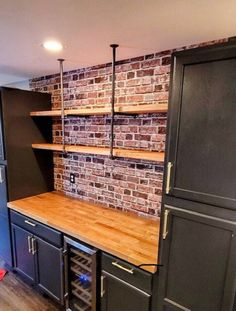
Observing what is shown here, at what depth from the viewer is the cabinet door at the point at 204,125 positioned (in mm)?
992

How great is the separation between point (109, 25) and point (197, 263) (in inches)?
56.5

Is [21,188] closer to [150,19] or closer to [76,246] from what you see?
[76,246]

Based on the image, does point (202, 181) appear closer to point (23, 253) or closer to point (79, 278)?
point (79, 278)

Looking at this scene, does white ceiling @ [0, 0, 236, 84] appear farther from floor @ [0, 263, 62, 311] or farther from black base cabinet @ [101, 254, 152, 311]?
floor @ [0, 263, 62, 311]

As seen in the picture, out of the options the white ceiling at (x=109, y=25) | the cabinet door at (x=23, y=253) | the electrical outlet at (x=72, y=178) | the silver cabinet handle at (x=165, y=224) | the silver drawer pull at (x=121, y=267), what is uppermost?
the white ceiling at (x=109, y=25)

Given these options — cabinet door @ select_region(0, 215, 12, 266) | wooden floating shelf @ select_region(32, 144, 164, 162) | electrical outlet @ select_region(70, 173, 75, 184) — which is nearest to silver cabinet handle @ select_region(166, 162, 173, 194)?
wooden floating shelf @ select_region(32, 144, 164, 162)

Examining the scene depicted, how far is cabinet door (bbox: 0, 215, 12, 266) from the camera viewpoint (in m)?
2.46

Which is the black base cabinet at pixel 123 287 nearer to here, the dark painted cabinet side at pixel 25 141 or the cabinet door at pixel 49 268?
the cabinet door at pixel 49 268

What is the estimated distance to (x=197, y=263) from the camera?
1158 millimetres

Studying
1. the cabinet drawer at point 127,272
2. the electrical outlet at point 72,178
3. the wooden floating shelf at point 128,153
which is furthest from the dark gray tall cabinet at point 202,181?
the electrical outlet at point 72,178

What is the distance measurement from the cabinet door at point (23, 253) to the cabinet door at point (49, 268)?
4.3 inches

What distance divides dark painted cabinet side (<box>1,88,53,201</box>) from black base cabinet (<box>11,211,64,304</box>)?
377mm

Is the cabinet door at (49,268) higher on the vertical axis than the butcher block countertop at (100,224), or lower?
lower

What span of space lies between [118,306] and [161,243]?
681mm
